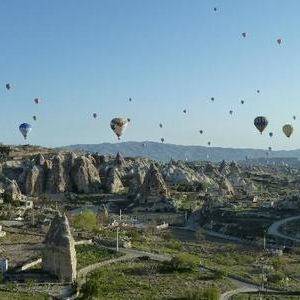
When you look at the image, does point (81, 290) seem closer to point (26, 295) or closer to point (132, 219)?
point (26, 295)

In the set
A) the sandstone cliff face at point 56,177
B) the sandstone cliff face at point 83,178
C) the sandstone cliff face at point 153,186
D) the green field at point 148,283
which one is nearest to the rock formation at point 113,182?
the sandstone cliff face at point 83,178

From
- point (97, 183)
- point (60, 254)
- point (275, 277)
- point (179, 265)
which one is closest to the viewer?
point (60, 254)

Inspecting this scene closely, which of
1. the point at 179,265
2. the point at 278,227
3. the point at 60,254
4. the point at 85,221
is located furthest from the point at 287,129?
the point at 60,254

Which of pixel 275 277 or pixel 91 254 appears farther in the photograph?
pixel 91 254

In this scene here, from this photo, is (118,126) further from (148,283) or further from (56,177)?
(148,283)

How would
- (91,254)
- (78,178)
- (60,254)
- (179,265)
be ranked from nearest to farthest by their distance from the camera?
(60,254)
(179,265)
(91,254)
(78,178)

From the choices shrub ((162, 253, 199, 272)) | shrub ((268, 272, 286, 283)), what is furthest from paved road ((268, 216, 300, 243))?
shrub ((162, 253, 199, 272))

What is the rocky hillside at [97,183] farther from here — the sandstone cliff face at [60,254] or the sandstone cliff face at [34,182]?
the sandstone cliff face at [60,254]
